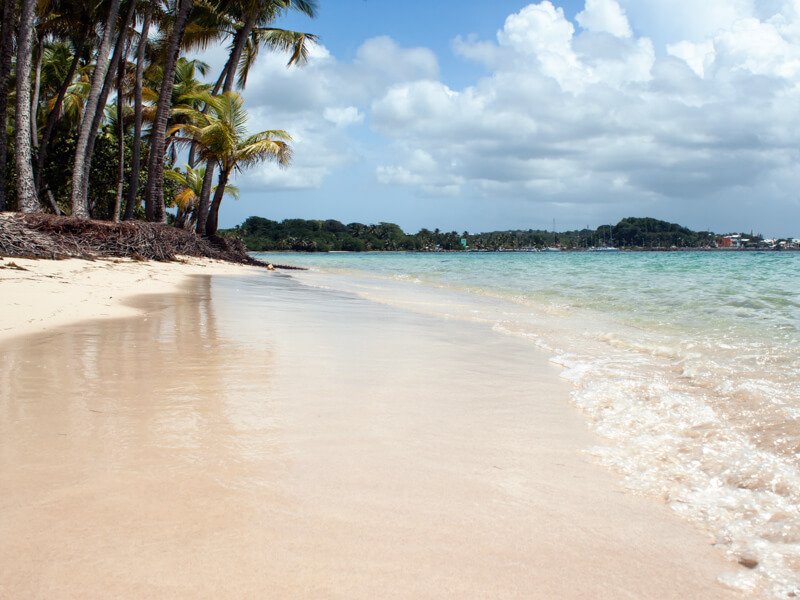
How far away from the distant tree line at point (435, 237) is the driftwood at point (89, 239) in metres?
85.3

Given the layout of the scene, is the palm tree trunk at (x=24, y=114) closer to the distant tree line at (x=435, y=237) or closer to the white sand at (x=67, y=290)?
the white sand at (x=67, y=290)

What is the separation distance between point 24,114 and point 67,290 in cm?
915

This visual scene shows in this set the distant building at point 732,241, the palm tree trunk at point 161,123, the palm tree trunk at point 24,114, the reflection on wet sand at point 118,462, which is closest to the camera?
the reflection on wet sand at point 118,462

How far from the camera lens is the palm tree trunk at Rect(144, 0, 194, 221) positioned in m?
17.3

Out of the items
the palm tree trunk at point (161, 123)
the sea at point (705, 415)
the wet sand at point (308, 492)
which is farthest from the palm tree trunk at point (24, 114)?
Answer: the wet sand at point (308, 492)

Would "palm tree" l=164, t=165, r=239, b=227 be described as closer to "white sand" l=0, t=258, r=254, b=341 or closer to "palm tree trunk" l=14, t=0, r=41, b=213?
"palm tree trunk" l=14, t=0, r=41, b=213

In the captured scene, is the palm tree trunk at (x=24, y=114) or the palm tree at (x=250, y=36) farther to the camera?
the palm tree at (x=250, y=36)

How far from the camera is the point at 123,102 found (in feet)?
78.0

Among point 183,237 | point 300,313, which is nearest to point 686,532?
point 300,313

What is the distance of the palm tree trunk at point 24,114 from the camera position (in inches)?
511

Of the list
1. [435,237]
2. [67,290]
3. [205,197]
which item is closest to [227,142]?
[205,197]

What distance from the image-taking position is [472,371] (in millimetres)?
4059

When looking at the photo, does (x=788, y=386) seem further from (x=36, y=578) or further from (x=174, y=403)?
(x=36, y=578)

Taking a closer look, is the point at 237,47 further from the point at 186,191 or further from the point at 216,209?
the point at 186,191
